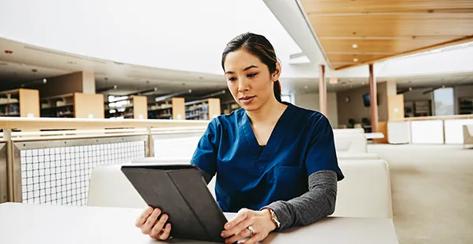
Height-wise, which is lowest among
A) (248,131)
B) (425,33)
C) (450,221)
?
(450,221)

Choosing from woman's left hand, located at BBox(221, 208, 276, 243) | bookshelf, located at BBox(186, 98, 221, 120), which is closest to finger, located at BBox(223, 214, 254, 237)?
woman's left hand, located at BBox(221, 208, 276, 243)

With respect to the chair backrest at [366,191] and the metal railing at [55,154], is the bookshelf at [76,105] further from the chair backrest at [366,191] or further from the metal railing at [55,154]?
the chair backrest at [366,191]

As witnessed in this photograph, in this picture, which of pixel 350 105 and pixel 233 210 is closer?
pixel 233 210

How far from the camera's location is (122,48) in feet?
28.9

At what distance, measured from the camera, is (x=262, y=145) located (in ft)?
3.56

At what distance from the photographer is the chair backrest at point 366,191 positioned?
1565 millimetres

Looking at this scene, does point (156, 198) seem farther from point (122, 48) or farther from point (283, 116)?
point (122, 48)

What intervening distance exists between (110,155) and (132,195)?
739 mm

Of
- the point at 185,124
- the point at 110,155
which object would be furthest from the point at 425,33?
the point at 110,155

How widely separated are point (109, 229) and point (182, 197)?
247 mm

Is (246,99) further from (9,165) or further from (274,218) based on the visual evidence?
(9,165)

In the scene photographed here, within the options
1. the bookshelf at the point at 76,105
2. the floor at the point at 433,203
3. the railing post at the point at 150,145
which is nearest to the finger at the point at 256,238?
the floor at the point at 433,203

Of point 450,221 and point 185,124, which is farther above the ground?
point 185,124

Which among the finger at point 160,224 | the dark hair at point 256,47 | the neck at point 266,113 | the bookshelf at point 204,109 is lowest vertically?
the finger at point 160,224
